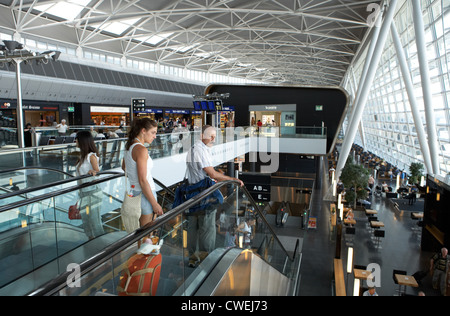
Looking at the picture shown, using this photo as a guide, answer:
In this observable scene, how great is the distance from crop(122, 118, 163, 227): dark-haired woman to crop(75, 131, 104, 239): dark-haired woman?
1.51m

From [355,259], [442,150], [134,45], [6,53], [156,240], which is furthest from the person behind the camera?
[134,45]

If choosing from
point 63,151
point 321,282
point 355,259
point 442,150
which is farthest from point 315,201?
point 63,151

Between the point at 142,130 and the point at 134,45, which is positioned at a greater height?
the point at 134,45

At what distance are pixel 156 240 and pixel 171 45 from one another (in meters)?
45.0

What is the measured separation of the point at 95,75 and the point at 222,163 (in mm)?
17715

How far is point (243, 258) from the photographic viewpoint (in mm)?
4906

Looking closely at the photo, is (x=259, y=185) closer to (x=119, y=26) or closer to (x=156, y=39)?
(x=119, y=26)

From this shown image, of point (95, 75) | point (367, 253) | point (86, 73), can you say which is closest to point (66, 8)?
point (86, 73)

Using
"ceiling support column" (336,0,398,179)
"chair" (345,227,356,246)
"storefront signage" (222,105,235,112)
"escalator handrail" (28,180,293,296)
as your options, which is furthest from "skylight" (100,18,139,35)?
"escalator handrail" (28,180,293,296)

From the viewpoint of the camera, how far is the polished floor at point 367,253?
13672 mm

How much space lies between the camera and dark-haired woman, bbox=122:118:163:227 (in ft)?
12.3

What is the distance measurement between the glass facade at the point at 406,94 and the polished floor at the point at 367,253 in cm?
459

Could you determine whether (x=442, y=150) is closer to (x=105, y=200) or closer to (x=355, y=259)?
(x=355, y=259)

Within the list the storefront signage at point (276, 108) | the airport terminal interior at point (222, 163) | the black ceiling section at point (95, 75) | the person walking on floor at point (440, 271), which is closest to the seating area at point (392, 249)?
the airport terminal interior at point (222, 163)
